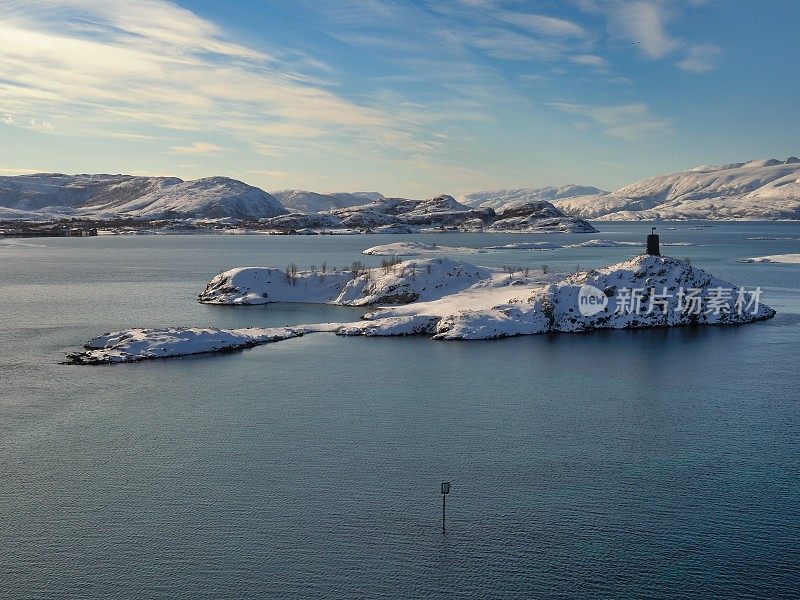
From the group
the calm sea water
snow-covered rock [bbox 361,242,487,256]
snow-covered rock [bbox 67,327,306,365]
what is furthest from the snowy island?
snow-covered rock [bbox 361,242,487,256]

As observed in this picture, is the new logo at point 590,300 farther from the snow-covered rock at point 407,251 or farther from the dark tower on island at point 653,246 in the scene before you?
the snow-covered rock at point 407,251

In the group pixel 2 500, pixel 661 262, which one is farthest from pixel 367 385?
pixel 661 262

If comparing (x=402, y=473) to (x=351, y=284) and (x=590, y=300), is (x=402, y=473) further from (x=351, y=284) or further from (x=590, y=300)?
(x=351, y=284)

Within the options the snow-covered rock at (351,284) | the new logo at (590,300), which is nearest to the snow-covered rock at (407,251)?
the snow-covered rock at (351,284)

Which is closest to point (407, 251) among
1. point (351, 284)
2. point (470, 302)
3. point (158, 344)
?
point (351, 284)

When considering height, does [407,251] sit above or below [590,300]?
above

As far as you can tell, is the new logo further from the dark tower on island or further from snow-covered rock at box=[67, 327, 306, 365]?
snow-covered rock at box=[67, 327, 306, 365]

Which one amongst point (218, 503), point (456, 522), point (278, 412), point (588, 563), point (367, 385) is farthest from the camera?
point (367, 385)

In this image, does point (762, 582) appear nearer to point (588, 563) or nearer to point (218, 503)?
point (588, 563)
